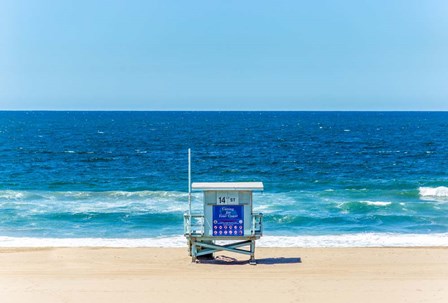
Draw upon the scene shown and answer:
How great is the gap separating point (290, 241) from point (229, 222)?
19.1ft

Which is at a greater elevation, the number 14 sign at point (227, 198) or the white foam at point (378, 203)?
the number 14 sign at point (227, 198)

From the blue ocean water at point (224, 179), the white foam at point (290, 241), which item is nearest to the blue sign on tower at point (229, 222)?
the white foam at point (290, 241)

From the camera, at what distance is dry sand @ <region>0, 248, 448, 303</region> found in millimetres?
16641

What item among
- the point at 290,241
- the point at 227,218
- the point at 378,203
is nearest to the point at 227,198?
the point at 227,218

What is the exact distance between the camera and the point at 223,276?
18.5 meters

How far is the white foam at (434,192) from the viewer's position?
3688 centimetres

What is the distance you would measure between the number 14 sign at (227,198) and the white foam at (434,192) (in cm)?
1993

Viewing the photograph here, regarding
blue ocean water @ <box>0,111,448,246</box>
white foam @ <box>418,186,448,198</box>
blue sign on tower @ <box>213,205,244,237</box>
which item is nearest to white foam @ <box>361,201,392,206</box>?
blue ocean water @ <box>0,111,448,246</box>

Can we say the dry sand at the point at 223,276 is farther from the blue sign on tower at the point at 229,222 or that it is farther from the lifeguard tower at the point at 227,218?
the blue sign on tower at the point at 229,222

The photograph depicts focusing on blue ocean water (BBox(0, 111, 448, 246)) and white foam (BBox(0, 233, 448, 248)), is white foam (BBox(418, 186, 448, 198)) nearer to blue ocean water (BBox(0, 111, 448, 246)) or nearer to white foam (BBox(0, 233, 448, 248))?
blue ocean water (BBox(0, 111, 448, 246))

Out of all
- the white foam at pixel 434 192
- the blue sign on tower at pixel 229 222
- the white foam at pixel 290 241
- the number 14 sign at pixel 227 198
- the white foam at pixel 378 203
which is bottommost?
the white foam at pixel 290 241

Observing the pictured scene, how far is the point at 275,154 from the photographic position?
63875mm

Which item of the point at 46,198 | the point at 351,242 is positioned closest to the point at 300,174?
the point at 46,198

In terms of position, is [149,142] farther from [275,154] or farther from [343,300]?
[343,300]
